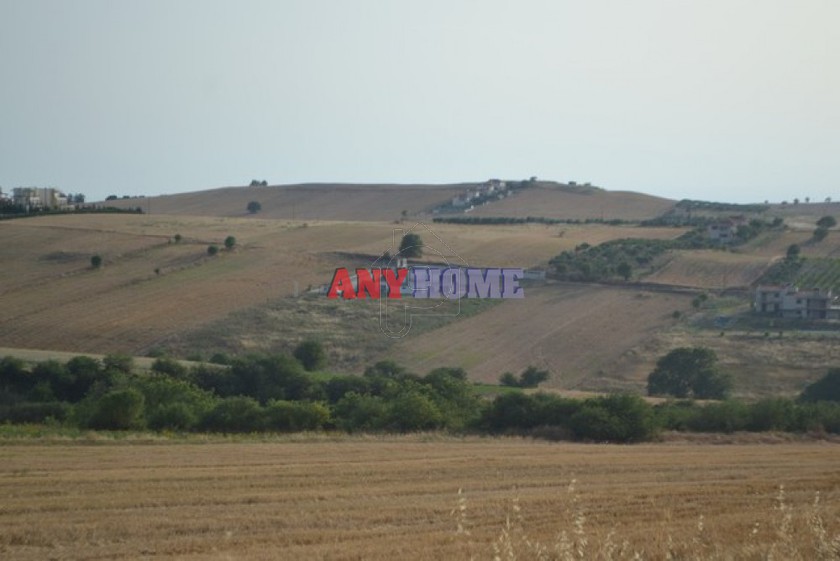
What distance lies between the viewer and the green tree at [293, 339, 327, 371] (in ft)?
142

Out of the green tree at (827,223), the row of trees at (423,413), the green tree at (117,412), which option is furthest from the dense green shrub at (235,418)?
the green tree at (827,223)

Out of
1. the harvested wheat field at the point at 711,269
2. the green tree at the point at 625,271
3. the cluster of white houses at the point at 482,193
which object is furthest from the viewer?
the cluster of white houses at the point at 482,193

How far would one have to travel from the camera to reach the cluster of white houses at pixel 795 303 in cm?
4888

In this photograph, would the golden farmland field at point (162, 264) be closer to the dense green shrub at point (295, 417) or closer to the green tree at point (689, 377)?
the green tree at point (689, 377)

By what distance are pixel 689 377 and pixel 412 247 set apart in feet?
67.0

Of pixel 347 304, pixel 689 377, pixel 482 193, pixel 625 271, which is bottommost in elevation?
pixel 689 377

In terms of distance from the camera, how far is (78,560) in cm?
1093

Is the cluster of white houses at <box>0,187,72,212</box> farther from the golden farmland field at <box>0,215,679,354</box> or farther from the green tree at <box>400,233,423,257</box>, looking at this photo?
the green tree at <box>400,233,423,257</box>

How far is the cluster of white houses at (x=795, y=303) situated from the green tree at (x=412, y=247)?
17638 millimetres

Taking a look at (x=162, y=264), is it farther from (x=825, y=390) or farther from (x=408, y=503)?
(x=408, y=503)

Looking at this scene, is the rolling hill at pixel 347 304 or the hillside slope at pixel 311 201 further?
the hillside slope at pixel 311 201

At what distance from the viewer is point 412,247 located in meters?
56.8
